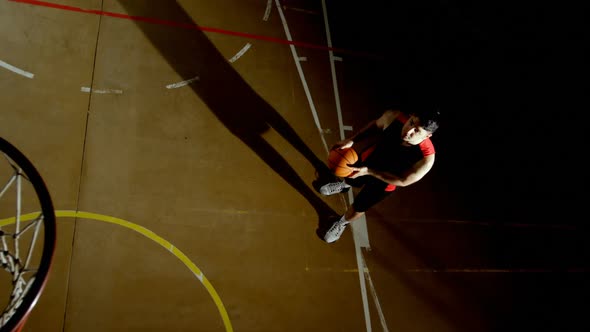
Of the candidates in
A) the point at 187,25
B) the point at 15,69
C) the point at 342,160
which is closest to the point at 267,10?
the point at 187,25

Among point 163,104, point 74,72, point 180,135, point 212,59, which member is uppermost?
point 212,59

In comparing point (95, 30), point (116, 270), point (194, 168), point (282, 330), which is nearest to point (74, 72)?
point (95, 30)

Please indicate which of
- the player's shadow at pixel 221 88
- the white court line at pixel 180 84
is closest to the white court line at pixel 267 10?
the player's shadow at pixel 221 88

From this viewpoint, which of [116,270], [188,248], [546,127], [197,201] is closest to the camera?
[116,270]

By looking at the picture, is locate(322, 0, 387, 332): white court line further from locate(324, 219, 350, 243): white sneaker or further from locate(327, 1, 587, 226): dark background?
locate(327, 1, 587, 226): dark background

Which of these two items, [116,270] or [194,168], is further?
[194,168]

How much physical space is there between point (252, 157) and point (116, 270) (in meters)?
2.07

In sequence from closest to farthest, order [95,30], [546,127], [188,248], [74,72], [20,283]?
[20,283], [188,248], [74,72], [95,30], [546,127]

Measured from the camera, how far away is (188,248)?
13.6ft

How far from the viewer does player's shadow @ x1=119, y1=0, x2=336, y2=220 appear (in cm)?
490

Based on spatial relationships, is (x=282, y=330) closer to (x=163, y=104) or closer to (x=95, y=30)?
(x=163, y=104)

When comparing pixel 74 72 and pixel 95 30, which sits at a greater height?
pixel 95 30

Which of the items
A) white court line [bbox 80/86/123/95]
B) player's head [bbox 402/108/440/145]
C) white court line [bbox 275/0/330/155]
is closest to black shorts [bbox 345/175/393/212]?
player's head [bbox 402/108/440/145]

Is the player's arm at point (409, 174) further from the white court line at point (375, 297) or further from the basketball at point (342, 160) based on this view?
the white court line at point (375, 297)
